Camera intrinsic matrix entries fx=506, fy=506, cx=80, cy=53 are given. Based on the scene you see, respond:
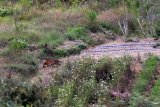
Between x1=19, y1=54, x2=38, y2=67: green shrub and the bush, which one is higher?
the bush

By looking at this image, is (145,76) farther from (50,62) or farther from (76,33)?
(76,33)

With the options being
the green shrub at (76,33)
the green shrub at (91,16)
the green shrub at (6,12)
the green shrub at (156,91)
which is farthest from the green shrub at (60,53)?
the green shrub at (6,12)

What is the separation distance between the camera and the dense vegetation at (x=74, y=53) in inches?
384

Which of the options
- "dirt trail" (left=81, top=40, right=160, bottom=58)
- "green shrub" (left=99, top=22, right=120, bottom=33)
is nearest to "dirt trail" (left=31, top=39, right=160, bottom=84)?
"dirt trail" (left=81, top=40, right=160, bottom=58)

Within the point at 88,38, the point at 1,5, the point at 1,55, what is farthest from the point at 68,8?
the point at 1,55

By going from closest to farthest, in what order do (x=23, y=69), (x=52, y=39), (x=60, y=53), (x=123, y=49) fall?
(x=23, y=69), (x=60, y=53), (x=123, y=49), (x=52, y=39)

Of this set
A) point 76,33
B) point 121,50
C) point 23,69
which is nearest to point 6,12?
point 76,33

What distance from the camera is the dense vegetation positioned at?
974cm

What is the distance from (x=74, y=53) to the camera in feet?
54.2

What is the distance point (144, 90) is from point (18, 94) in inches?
154

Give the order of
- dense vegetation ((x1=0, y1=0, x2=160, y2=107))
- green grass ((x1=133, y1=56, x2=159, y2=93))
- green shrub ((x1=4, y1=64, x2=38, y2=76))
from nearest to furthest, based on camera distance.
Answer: dense vegetation ((x1=0, y1=0, x2=160, y2=107)) < green grass ((x1=133, y1=56, x2=159, y2=93)) < green shrub ((x1=4, y1=64, x2=38, y2=76))

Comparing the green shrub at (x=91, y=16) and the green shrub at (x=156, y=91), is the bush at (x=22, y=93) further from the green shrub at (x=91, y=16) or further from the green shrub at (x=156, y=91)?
the green shrub at (x=91, y=16)

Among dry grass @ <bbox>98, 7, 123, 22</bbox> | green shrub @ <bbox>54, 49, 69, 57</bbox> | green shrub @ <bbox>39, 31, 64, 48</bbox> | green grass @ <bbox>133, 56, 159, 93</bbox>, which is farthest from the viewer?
dry grass @ <bbox>98, 7, 123, 22</bbox>

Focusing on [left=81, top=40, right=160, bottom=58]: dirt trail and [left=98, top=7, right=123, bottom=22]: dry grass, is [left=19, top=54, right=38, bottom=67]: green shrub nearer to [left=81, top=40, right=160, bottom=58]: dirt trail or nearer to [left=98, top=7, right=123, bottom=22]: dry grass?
[left=81, top=40, right=160, bottom=58]: dirt trail
